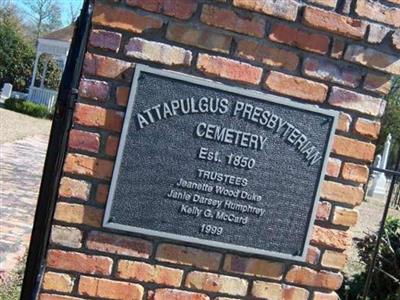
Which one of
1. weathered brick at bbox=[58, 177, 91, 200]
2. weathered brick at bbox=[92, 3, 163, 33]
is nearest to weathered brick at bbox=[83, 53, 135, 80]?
weathered brick at bbox=[92, 3, 163, 33]

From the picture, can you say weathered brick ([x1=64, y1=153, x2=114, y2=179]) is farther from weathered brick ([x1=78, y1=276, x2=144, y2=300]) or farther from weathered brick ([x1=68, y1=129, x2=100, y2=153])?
weathered brick ([x1=78, y1=276, x2=144, y2=300])

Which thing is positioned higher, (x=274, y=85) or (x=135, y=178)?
(x=274, y=85)

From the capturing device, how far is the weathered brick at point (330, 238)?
109 inches

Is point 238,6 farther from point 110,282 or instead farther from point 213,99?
point 110,282

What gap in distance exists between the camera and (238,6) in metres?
2.54

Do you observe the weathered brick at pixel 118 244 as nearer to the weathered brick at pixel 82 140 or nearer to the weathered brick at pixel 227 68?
the weathered brick at pixel 82 140

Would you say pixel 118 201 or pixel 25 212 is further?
pixel 25 212

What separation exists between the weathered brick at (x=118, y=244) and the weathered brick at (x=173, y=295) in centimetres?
19

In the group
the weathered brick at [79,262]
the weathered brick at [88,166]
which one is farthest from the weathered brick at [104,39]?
the weathered brick at [79,262]

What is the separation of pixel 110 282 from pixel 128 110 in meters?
0.79

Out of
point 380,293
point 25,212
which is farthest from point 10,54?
point 380,293

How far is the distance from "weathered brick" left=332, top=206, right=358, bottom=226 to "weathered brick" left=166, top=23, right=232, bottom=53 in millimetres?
946

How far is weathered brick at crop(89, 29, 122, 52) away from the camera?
8.14ft

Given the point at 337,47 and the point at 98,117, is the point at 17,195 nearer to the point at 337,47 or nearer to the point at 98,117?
the point at 98,117
